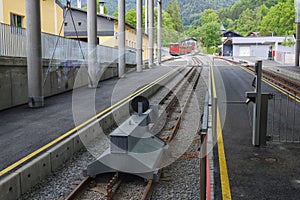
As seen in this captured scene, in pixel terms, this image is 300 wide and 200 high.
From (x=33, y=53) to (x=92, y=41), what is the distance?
7219 millimetres

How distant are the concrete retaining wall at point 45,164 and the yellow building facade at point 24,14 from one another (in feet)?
42.0

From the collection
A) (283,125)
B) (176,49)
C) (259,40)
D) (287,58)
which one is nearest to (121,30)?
(283,125)

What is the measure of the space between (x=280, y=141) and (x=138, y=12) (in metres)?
27.2

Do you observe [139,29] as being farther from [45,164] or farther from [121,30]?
[45,164]

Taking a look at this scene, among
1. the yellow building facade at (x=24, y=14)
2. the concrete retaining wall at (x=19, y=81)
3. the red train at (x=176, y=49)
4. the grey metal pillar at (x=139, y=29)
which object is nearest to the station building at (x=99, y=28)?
the grey metal pillar at (x=139, y=29)

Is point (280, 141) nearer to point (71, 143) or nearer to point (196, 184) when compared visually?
point (196, 184)

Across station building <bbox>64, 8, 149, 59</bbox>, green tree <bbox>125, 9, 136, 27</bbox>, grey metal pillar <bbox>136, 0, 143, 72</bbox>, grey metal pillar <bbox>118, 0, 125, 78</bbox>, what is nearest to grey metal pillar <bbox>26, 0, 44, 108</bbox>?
grey metal pillar <bbox>118, 0, 125, 78</bbox>

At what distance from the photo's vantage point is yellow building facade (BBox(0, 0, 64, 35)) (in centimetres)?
2083

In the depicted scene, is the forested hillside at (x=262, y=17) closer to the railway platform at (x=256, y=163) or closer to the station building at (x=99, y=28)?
the station building at (x=99, y=28)

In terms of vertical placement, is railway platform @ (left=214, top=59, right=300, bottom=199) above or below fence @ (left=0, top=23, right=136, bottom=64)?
below

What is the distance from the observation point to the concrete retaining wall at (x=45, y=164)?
6.09 meters

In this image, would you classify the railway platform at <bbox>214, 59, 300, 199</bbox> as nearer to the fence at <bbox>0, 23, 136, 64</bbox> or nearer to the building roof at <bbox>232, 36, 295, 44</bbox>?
the fence at <bbox>0, 23, 136, 64</bbox>

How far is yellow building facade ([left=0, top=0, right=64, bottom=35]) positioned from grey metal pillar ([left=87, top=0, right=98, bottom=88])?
498cm

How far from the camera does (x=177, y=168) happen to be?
7801mm
